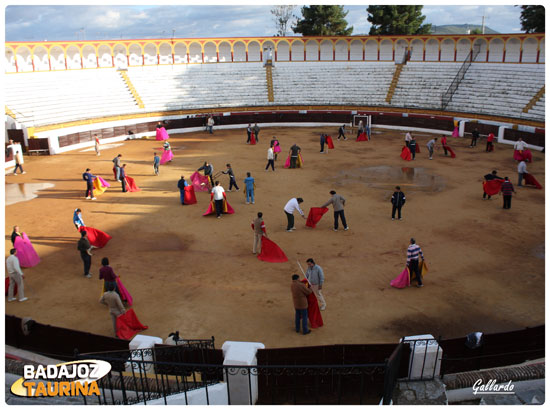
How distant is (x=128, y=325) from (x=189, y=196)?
28.1ft

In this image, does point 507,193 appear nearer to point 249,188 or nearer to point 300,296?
point 249,188

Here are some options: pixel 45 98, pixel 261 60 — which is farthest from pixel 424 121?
pixel 45 98

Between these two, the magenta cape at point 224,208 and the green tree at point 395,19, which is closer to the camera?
the magenta cape at point 224,208

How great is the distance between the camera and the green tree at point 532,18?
45019 millimetres

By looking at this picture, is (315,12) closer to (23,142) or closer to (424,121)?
(424,121)

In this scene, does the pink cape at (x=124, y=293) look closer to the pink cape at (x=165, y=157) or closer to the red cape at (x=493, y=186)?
the red cape at (x=493, y=186)

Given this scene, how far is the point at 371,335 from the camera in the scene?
968 centimetres

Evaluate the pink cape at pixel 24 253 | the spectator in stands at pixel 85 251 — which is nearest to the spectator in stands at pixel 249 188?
the spectator in stands at pixel 85 251

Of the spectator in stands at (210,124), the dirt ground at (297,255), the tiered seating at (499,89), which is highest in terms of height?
the tiered seating at (499,89)

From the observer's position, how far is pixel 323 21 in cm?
5816

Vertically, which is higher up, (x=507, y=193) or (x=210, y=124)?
(x=210, y=124)

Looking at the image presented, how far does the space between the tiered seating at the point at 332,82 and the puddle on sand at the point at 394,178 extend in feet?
56.8

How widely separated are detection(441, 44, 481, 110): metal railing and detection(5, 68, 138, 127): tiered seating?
22752 mm

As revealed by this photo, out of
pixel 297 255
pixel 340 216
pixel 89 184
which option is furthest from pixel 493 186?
pixel 89 184
